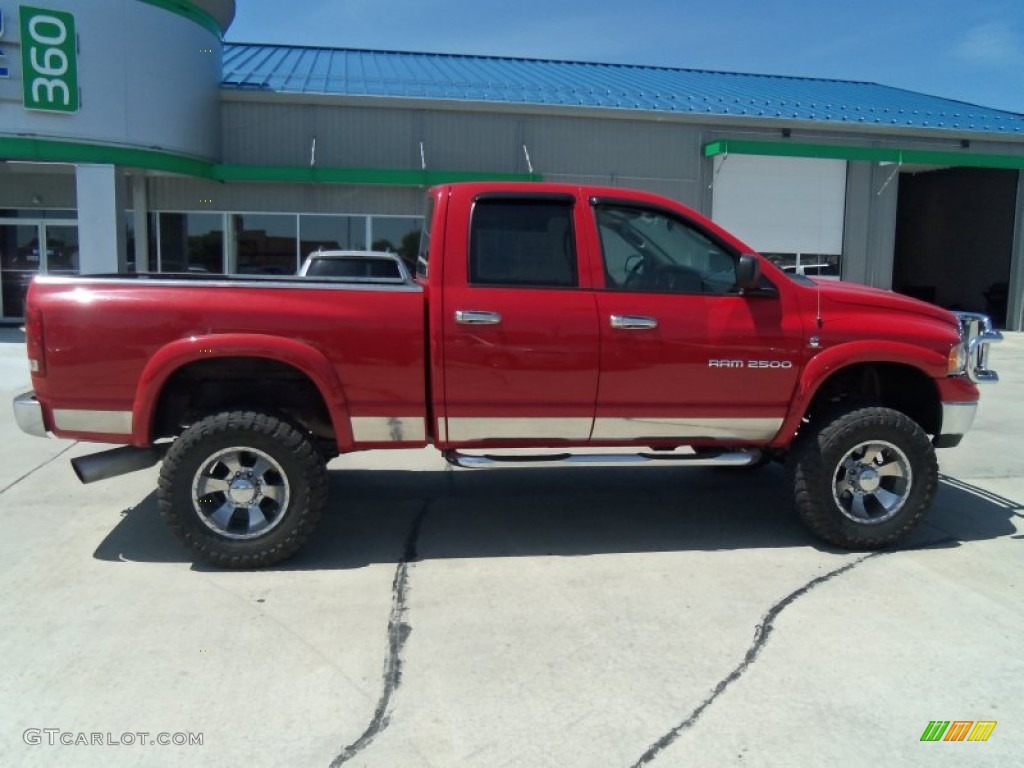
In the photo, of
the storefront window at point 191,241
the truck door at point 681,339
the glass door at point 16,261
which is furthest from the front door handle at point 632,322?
the glass door at point 16,261

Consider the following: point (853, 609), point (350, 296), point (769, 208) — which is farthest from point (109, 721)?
point (769, 208)

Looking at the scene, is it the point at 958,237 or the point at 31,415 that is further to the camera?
the point at 958,237

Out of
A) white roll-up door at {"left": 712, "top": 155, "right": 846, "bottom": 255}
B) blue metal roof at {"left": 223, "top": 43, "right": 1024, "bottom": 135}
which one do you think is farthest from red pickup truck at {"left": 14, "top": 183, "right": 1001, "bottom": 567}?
white roll-up door at {"left": 712, "top": 155, "right": 846, "bottom": 255}

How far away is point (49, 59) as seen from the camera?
14836 mm

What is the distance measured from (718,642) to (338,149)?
16664 mm

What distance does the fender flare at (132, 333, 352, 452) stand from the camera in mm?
4496

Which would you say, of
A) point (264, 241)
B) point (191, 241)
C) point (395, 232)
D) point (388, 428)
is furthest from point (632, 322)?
point (191, 241)

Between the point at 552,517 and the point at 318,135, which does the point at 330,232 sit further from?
the point at 552,517

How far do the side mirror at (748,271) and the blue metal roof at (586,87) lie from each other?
593 inches

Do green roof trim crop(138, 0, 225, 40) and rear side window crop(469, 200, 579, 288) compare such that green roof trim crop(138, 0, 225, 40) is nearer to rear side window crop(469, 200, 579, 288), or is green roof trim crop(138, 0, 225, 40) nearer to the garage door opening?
rear side window crop(469, 200, 579, 288)

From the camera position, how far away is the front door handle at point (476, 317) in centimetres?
471

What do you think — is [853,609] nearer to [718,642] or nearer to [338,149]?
[718,642]

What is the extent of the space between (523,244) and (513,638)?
2285 mm

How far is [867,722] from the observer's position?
3.28m
